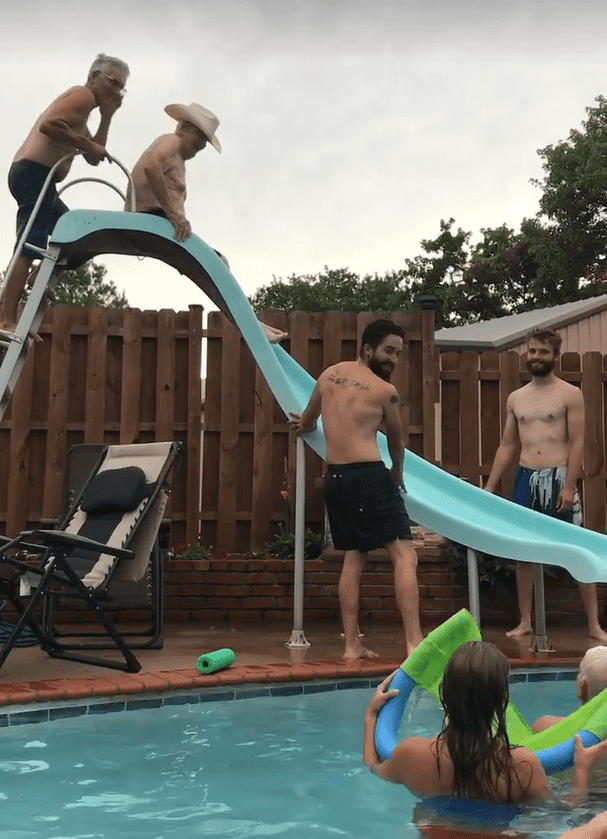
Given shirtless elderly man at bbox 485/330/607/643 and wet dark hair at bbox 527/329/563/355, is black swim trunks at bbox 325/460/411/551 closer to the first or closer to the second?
shirtless elderly man at bbox 485/330/607/643

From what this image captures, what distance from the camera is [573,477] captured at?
20.3 feet

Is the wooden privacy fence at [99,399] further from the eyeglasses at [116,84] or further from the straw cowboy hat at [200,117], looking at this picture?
the eyeglasses at [116,84]

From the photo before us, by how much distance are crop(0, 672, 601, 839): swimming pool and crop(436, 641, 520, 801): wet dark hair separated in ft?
0.69

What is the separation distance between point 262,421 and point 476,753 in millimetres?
5297

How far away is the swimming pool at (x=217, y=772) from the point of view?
293 cm

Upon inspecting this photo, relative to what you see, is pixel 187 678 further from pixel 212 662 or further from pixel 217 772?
pixel 217 772

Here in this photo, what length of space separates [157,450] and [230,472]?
1612mm

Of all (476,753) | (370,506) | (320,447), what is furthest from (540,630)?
(476,753)

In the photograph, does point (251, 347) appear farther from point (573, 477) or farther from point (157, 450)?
point (573, 477)

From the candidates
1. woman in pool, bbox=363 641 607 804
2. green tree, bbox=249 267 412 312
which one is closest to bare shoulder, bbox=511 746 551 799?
woman in pool, bbox=363 641 607 804

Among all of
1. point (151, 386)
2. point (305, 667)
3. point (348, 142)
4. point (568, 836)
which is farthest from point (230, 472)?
point (348, 142)

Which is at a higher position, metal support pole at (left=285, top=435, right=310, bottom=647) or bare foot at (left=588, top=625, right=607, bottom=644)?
metal support pole at (left=285, top=435, right=310, bottom=647)

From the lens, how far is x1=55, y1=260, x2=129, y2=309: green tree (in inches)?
1570

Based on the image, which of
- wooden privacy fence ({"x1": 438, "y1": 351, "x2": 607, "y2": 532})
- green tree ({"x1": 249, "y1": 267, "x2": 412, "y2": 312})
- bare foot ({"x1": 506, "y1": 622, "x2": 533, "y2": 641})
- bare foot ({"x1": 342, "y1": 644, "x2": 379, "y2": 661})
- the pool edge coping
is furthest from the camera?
green tree ({"x1": 249, "y1": 267, "x2": 412, "y2": 312})
